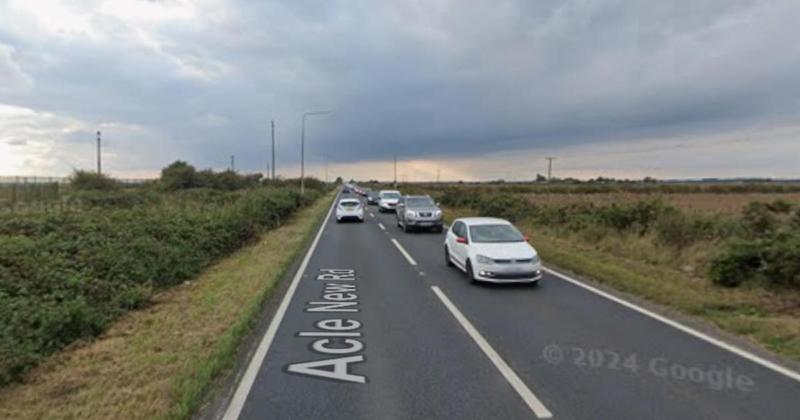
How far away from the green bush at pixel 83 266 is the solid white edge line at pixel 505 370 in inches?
216

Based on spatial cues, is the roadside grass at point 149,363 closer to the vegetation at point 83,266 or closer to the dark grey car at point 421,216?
the vegetation at point 83,266

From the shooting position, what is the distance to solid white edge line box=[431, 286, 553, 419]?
5.12 metres

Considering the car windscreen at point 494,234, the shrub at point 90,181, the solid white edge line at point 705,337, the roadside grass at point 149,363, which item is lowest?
the roadside grass at point 149,363

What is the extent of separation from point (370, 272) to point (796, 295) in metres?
8.71

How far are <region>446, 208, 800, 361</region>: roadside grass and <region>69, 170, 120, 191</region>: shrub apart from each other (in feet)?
168

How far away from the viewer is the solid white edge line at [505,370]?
5.12 meters

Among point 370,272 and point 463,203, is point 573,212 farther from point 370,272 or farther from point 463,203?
point 463,203

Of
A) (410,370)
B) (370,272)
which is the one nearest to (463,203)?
(370,272)

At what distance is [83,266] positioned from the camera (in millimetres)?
11328

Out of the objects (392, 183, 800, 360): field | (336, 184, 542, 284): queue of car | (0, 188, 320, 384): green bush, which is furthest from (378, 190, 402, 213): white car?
(336, 184, 542, 284): queue of car

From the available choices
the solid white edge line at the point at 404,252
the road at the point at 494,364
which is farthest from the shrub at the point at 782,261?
the solid white edge line at the point at 404,252

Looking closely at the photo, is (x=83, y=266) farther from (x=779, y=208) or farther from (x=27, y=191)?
(x=27, y=191)

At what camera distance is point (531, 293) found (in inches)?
434

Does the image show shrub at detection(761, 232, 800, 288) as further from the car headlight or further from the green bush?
the green bush
